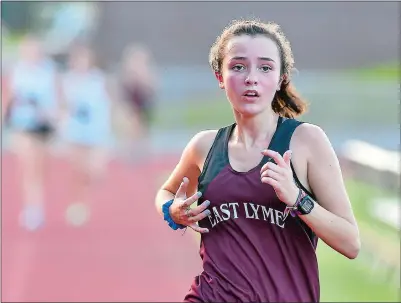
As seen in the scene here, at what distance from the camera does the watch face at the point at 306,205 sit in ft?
11.5

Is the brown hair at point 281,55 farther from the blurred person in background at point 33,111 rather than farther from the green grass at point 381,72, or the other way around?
the green grass at point 381,72

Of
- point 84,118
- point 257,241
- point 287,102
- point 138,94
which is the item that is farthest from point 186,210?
point 138,94

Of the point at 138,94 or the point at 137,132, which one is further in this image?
the point at 137,132

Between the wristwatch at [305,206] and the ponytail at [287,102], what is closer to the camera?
the wristwatch at [305,206]

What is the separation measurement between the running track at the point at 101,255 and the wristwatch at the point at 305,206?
5.70 m

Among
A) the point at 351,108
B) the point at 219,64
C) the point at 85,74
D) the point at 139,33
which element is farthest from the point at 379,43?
the point at 219,64

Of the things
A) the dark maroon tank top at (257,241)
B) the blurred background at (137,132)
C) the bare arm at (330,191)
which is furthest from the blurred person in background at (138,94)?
the bare arm at (330,191)

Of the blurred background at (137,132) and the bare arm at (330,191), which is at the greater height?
the blurred background at (137,132)

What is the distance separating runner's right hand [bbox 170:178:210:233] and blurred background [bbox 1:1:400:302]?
71cm

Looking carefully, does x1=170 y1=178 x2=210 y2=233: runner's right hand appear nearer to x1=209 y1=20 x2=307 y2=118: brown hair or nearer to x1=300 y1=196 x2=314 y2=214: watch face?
x1=300 y1=196 x2=314 y2=214: watch face

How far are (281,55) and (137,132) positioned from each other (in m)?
18.3

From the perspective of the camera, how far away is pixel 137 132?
22000 millimetres

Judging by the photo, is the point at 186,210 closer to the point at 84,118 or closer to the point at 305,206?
the point at 305,206

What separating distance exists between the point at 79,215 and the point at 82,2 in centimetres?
2042
